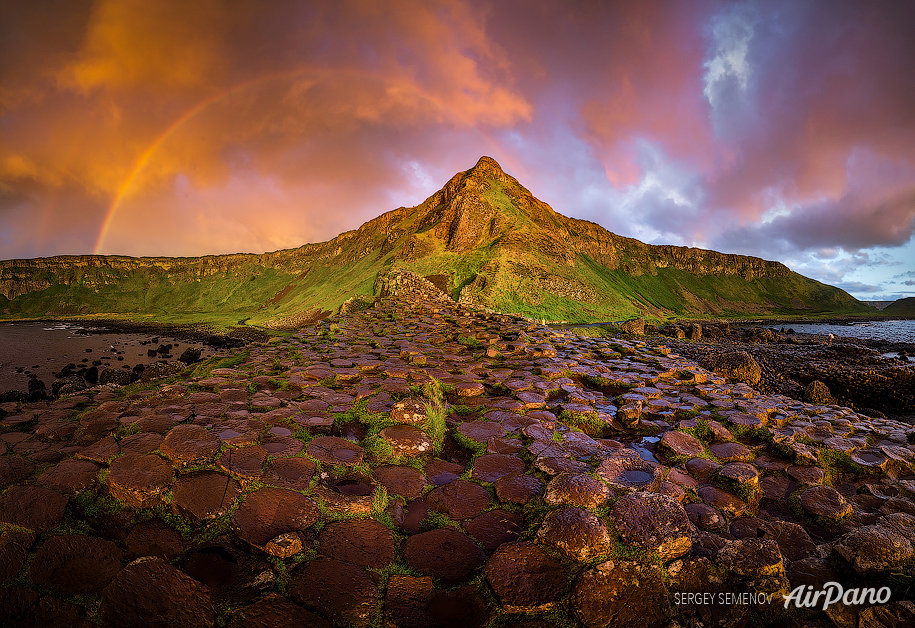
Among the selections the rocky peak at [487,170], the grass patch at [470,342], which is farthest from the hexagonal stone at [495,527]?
the rocky peak at [487,170]

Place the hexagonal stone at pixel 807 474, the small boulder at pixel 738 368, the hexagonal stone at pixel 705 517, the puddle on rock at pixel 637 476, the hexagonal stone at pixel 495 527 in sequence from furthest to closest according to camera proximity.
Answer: the small boulder at pixel 738 368 → the hexagonal stone at pixel 807 474 → the puddle on rock at pixel 637 476 → the hexagonal stone at pixel 705 517 → the hexagonal stone at pixel 495 527

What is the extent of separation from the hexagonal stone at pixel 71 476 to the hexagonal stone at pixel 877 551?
4929 millimetres

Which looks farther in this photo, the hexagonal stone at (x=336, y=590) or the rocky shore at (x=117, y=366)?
the rocky shore at (x=117, y=366)

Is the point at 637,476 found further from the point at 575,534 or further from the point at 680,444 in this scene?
the point at 680,444

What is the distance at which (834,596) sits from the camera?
80.1 inches

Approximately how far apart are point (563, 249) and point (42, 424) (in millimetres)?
57840

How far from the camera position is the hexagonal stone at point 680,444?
381 centimetres

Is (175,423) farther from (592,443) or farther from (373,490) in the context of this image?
(592,443)

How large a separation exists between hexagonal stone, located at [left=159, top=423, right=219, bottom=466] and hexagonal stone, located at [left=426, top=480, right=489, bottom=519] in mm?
1784

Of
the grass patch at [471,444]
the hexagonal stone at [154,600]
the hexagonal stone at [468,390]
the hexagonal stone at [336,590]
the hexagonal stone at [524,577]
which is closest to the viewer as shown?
the hexagonal stone at [154,600]

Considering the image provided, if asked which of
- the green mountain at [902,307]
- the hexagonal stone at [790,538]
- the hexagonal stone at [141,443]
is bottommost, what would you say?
the hexagonal stone at [790,538]

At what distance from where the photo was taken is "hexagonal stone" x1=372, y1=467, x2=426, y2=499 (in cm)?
276

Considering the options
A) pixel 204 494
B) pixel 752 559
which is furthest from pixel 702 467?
pixel 204 494

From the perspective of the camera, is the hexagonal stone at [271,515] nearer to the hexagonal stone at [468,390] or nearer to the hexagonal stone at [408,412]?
the hexagonal stone at [408,412]
